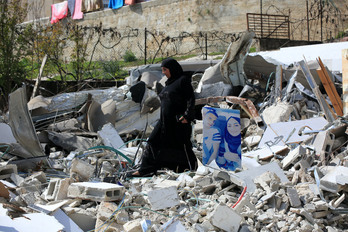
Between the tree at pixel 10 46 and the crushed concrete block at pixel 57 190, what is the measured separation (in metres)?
6.43

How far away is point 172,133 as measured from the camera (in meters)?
5.84

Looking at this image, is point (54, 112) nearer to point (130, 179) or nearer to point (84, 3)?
point (130, 179)

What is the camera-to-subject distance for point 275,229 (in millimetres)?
3949

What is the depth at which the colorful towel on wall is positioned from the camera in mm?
31203

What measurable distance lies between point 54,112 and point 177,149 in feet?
12.0

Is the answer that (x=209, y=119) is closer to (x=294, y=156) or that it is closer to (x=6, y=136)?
(x=294, y=156)

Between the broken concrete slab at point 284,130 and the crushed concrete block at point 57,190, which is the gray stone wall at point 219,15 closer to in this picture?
the broken concrete slab at point 284,130

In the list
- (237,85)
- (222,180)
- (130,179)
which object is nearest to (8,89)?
(237,85)

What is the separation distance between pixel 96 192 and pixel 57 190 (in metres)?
0.46

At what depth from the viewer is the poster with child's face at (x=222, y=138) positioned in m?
5.52

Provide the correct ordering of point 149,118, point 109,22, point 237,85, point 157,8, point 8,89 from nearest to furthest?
1. point 149,118
2. point 237,85
3. point 8,89
4. point 157,8
5. point 109,22

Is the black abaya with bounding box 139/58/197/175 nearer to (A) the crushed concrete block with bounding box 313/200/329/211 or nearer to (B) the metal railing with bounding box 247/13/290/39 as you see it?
(A) the crushed concrete block with bounding box 313/200/329/211

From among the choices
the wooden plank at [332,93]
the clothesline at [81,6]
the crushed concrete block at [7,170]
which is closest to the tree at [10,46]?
the crushed concrete block at [7,170]

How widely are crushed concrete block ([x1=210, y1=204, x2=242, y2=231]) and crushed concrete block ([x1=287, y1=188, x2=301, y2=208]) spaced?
0.68m
